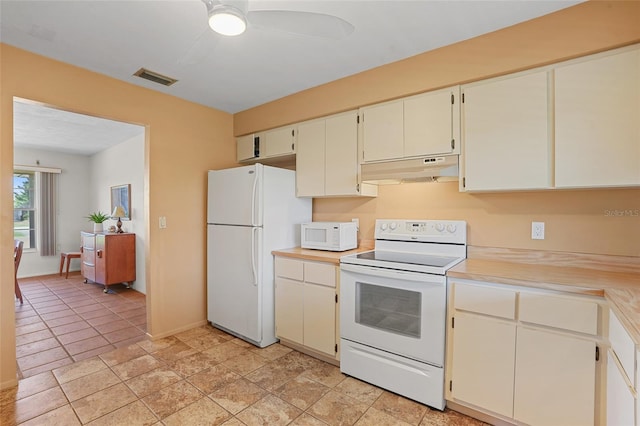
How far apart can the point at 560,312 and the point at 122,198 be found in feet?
19.1

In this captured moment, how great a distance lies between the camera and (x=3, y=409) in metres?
1.88

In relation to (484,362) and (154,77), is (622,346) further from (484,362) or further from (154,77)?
(154,77)

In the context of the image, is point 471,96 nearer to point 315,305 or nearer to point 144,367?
point 315,305

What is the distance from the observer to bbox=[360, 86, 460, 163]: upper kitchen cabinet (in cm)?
215

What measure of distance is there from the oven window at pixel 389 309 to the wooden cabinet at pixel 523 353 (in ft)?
0.77

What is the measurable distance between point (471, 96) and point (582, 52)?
58 cm

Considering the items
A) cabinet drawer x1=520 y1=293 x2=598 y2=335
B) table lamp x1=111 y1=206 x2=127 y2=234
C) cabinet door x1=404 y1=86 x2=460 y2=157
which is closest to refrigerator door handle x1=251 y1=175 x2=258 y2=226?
cabinet door x1=404 y1=86 x2=460 y2=157

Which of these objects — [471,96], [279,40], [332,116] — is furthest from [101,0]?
[471,96]

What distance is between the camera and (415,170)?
2.25 metres

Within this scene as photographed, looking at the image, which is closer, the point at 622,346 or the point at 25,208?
the point at 622,346

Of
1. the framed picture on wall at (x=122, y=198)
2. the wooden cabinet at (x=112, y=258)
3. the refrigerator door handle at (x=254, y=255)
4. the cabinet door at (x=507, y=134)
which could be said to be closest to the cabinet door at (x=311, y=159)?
the refrigerator door handle at (x=254, y=255)

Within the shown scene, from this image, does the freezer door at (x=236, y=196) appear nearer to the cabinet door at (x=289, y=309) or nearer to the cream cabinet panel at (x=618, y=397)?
the cabinet door at (x=289, y=309)

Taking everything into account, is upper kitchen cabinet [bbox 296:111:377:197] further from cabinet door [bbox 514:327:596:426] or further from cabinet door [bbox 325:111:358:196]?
cabinet door [bbox 514:327:596:426]

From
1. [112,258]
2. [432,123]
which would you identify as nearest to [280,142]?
[432,123]
